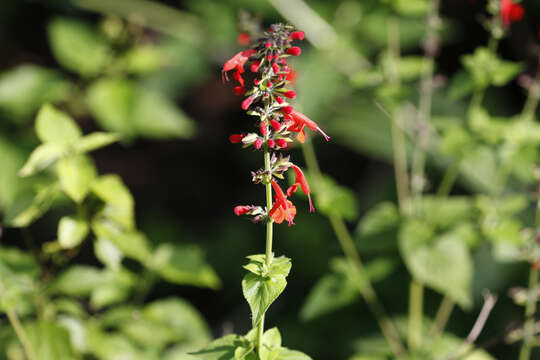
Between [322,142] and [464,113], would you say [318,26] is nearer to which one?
[322,142]

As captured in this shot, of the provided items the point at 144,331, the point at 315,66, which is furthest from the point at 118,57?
the point at 144,331

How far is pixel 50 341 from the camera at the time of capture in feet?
4.23

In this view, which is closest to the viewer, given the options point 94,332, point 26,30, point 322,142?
point 94,332

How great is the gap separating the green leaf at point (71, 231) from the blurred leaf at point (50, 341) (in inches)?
7.9

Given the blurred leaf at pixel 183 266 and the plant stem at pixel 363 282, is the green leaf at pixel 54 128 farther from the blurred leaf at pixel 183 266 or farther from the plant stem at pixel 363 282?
the plant stem at pixel 363 282

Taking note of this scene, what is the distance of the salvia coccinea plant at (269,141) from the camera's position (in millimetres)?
803

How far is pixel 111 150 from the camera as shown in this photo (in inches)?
141

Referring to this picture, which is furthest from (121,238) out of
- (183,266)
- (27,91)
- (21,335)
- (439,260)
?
(27,91)

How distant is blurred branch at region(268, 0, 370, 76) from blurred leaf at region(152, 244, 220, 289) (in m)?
1.47

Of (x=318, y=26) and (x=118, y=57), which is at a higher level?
(x=318, y=26)

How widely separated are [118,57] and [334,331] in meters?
1.50

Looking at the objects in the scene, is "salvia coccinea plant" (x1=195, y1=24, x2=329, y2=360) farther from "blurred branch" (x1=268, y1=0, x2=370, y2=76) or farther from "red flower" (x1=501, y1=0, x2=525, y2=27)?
"blurred branch" (x1=268, y1=0, x2=370, y2=76)

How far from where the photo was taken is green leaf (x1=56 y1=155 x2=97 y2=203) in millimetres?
1268

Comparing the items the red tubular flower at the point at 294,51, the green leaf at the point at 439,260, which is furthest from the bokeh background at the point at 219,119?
the red tubular flower at the point at 294,51
